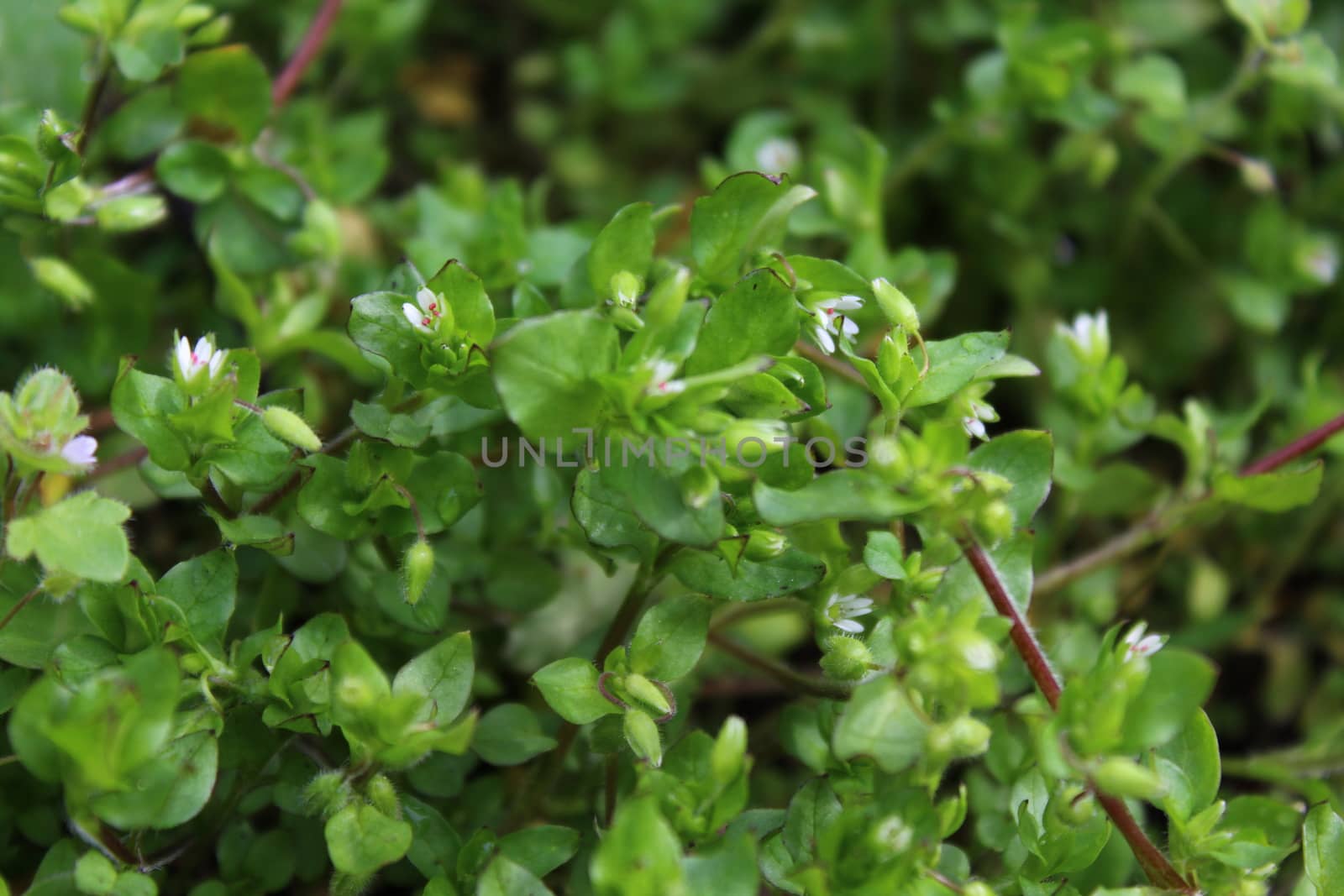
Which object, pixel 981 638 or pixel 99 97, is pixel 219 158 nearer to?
pixel 99 97

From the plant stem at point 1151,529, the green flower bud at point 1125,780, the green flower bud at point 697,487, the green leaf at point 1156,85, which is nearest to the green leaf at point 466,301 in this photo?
the green flower bud at point 697,487

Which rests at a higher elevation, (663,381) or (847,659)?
(663,381)

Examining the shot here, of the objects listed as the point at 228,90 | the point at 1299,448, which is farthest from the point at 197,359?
the point at 1299,448

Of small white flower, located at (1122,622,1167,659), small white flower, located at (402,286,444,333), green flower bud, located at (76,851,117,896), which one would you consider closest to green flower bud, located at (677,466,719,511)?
small white flower, located at (402,286,444,333)

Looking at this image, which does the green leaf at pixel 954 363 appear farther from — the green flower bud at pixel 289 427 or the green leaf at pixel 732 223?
the green flower bud at pixel 289 427

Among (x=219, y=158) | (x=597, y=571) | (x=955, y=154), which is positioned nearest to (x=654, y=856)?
(x=597, y=571)

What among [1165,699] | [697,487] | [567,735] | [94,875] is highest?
[697,487]

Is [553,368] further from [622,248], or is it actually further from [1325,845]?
[1325,845]
